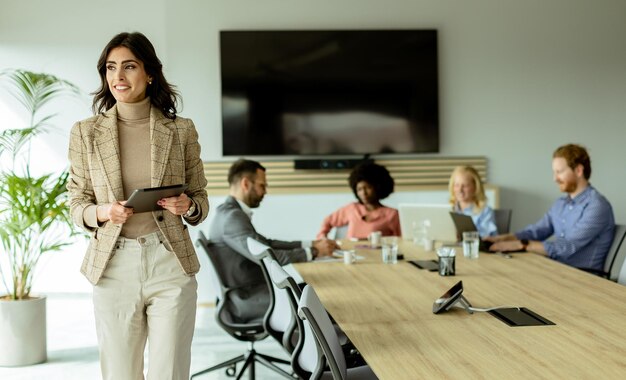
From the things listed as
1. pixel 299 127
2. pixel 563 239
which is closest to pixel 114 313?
pixel 563 239

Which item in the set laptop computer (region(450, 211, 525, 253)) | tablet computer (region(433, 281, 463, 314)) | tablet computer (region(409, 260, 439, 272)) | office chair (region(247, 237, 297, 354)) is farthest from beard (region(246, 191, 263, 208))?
tablet computer (region(433, 281, 463, 314))

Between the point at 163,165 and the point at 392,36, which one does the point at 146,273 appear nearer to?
the point at 163,165

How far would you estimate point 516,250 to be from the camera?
4.70 meters

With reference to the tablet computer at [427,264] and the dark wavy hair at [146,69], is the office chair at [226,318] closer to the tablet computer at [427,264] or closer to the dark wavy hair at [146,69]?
the tablet computer at [427,264]

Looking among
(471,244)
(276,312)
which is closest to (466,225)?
(471,244)

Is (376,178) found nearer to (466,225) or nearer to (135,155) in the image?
(466,225)

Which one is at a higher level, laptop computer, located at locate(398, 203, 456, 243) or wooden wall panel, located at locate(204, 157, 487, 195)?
wooden wall panel, located at locate(204, 157, 487, 195)

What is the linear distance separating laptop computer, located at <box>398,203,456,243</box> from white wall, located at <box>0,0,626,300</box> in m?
2.16

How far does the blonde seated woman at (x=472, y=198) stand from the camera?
17.9ft

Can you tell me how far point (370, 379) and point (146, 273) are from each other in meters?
0.94

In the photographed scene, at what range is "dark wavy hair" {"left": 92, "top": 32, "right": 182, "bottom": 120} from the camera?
272 cm

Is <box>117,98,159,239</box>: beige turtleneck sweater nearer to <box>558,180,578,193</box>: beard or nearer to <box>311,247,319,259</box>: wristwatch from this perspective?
<box>311,247,319,259</box>: wristwatch

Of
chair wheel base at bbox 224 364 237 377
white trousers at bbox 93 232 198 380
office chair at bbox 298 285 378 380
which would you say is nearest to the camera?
office chair at bbox 298 285 378 380

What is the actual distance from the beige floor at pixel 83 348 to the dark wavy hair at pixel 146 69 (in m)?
2.41
